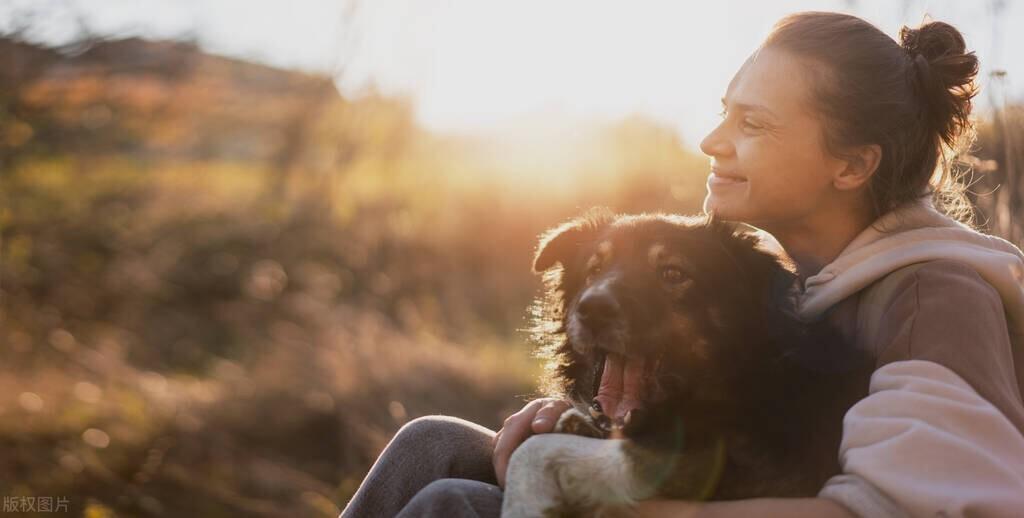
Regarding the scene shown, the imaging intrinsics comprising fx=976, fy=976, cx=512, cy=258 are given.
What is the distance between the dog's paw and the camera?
9.27ft

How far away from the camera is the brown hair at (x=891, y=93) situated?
309 cm

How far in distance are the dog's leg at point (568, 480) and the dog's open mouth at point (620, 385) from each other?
383 mm

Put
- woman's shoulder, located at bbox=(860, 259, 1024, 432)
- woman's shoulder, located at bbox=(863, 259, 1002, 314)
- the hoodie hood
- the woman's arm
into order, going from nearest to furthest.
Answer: the woman's arm
woman's shoulder, located at bbox=(860, 259, 1024, 432)
woman's shoulder, located at bbox=(863, 259, 1002, 314)
the hoodie hood

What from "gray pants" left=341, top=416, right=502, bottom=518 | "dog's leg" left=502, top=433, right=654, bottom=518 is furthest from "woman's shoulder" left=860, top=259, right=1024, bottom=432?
"gray pants" left=341, top=416, right=502, bottom=518

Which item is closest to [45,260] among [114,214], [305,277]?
[114,214]

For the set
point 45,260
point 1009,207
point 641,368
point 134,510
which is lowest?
point 134,510

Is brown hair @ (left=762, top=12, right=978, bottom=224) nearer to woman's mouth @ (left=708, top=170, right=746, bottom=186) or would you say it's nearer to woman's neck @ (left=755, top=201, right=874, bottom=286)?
woman's neck @ (left=755, top=201, right=874, bottom=286)

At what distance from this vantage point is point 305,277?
995 cm

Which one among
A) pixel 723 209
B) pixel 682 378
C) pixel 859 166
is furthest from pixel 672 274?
pixel 859 166

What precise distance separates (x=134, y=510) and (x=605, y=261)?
4060 mm

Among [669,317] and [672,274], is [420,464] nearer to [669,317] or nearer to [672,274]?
[669,317]

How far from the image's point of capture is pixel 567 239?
3.78 metres

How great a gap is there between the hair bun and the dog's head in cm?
71

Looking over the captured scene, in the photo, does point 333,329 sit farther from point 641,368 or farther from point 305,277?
point 641,368
